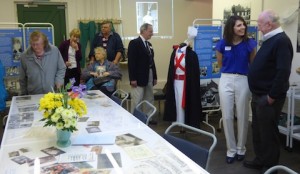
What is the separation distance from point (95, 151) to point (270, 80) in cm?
173

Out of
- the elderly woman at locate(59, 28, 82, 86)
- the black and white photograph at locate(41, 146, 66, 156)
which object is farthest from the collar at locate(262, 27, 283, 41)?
the elderly woman at locate(59, 28, 82, 86)

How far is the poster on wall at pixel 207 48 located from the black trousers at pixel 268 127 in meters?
1.46

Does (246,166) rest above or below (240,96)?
below

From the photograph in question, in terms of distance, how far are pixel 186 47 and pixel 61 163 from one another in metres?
2.36

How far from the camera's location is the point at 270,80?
269cm

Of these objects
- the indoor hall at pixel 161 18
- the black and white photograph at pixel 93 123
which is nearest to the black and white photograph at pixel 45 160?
the black and white photograph at pixel 93 123

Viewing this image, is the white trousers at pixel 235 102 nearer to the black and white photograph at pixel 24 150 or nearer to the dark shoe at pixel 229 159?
the dark shoe at pixel 229 159

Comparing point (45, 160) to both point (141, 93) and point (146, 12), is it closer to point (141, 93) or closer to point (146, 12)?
point (141, 93)

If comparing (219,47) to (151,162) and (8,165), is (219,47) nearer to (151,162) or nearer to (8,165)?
(151,162)

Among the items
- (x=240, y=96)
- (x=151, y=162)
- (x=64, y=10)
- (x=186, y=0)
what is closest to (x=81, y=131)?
(x=151, y=162)

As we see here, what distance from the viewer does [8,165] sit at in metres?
1.58

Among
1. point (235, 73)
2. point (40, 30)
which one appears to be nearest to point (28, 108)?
point (235, 73)

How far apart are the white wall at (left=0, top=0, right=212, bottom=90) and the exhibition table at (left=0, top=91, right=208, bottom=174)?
4419 mm

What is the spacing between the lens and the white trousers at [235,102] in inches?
121
